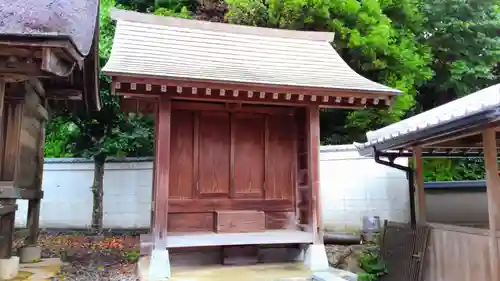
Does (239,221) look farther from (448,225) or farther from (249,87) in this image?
(448,225)

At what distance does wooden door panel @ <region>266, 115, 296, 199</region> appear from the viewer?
281 inches

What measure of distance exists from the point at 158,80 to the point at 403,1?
922 cm

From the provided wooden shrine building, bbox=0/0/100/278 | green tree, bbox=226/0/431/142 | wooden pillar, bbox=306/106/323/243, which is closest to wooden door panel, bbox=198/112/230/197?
wooden pillar, bbox=306/106/323/243

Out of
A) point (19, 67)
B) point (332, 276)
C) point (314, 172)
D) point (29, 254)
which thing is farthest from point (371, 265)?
point (19, 67)

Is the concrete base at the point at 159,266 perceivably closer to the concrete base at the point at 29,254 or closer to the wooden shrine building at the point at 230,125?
the wooden shrine building at the point at 230,125

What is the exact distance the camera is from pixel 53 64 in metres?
4.78

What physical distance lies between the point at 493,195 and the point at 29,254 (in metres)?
7.27

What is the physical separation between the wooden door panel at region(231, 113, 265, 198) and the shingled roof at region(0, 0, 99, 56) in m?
2.81

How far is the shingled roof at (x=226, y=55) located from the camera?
593 centimetres

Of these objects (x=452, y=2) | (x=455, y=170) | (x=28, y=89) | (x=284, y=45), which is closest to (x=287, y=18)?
(x=284, y=45)

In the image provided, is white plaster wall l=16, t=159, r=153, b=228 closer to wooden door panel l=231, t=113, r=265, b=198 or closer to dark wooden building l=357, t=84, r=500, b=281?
wooden door panel l=231, t=113, r=265, b=198

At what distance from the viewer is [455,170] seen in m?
Answer: 11.0

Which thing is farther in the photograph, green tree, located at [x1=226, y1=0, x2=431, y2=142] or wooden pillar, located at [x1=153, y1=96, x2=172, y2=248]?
green tree, located at [x1=226, y1=0, x2=431, y2=142]

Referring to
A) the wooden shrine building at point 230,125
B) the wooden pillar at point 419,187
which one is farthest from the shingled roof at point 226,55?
the wooden pillar at point 419,187
